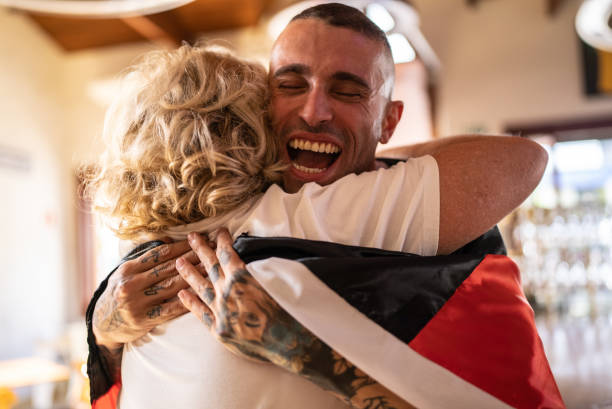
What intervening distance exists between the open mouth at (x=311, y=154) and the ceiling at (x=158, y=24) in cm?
557

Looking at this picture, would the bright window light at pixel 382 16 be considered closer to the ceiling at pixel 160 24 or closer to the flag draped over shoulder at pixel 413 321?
the flag draped over shoulder at pixel 413 321

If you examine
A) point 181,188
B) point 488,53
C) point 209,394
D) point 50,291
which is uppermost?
point 488,53

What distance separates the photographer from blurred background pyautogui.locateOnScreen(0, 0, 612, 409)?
436 cm

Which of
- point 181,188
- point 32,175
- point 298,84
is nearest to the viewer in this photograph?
point 181,188

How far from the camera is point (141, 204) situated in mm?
1122

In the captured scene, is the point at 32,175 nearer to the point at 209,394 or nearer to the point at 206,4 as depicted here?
the point at 206,4

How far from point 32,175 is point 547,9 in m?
6.42

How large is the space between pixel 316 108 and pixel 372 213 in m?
0.31

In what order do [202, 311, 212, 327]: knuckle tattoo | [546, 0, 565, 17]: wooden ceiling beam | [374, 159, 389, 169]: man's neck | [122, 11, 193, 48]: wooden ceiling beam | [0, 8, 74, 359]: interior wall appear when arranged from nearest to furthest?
[202, 311, 212, 327]: knuckle tattoo, [374, 159, 389, 169]: man's neck, [546, 0, 565, 17]: wooden ceiling beam, [122, 11, 193, 48]: wooden ceiling beam, [0, 8, 74, 359]: interior wall

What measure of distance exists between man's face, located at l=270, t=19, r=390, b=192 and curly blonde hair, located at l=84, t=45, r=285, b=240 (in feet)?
0.22

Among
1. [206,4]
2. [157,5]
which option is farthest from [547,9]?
[157,5]

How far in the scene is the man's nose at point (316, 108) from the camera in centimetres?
123

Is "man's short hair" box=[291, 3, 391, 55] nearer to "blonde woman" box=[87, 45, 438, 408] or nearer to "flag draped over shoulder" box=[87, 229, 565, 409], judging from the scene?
"blonde woman" box=[87, 45, 438, 408]

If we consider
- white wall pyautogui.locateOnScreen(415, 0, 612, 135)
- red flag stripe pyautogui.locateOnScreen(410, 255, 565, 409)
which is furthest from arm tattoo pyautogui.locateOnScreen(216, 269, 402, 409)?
white wall pyautogui.locateOnScreen(415, 0, 612, 135)
